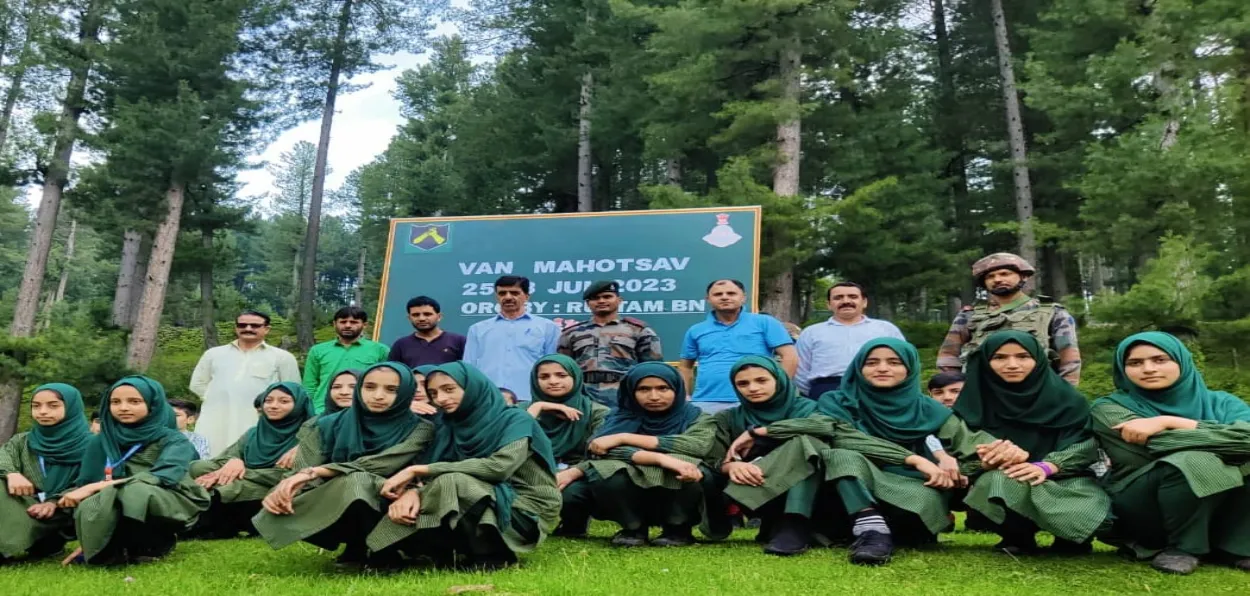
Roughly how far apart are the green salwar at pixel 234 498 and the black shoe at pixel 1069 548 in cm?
371

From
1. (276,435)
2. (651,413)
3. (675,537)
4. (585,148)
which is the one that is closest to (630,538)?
(675,537)

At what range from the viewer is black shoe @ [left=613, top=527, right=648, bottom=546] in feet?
12.7

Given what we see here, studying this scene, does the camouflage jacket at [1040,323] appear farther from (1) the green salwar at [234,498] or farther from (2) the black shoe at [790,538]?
(1) the green salwar at [234,498]

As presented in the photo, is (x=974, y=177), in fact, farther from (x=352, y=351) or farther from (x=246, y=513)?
(x=246, y=513)

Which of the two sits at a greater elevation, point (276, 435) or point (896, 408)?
point (896, 408)

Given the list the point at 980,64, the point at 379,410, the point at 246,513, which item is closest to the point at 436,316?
the point at 246,513

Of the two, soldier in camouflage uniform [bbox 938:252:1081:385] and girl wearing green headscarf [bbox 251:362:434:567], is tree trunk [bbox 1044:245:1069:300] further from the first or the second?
girl wearing green headscarf [bbox 251:362:434:567]

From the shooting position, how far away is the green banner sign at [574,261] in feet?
22.8

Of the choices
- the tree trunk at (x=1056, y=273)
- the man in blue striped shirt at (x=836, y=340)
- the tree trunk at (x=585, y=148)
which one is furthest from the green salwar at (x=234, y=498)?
the tree trunk at (x=1056, y=273)

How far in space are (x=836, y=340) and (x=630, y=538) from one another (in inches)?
70.3

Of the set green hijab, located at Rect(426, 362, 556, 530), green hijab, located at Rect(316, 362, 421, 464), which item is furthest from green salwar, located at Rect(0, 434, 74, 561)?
green hijab, located at Rect(426, 362, 556, 530)

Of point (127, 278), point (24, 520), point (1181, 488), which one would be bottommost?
point (24, 520)

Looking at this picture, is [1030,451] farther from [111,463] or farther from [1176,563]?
[111,463]

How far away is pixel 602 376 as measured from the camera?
16.8ft
